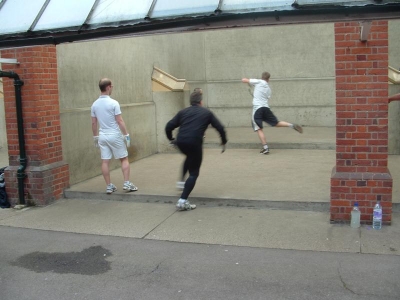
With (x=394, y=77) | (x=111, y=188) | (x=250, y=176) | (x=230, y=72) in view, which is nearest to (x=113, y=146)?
(x=111, y=188)

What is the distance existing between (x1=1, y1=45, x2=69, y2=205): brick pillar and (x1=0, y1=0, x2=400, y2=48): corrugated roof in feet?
8.82

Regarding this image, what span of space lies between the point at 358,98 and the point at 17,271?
432 cm

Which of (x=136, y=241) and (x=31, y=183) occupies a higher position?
(x=31, y=183)

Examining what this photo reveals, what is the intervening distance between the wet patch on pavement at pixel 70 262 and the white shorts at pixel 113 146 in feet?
7.24

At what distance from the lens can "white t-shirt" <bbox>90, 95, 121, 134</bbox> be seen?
735cm

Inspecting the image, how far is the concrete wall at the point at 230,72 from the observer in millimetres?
10475

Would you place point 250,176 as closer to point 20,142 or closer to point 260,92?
point 260,92

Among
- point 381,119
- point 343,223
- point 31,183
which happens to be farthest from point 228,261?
point 31,183

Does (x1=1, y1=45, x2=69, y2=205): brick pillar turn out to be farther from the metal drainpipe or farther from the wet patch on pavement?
the wet patch on pavement

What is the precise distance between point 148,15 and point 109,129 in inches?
153

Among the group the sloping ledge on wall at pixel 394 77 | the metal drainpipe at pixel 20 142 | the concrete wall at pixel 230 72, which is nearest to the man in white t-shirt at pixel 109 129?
the metal drainpipe at pixel 20 142

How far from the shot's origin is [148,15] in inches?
148

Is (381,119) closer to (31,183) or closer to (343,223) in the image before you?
(343,223)

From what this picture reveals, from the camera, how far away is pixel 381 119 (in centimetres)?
582
